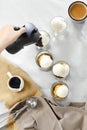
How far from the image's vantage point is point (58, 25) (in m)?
1.17

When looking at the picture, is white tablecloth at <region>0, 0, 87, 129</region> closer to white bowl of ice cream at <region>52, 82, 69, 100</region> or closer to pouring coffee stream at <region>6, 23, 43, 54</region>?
white bowl of ice cream at <region>52, 82, 69, 100</region>

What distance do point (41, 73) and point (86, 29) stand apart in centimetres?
22

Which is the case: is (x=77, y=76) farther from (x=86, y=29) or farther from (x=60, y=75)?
(x=86, y=29)

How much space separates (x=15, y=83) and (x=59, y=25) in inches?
9.8

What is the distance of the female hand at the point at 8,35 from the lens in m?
0.98

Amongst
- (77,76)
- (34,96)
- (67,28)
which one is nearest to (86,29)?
(67,28)

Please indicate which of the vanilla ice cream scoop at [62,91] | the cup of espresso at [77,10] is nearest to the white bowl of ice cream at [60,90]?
the vanilla ice cream scoop at [62,91]

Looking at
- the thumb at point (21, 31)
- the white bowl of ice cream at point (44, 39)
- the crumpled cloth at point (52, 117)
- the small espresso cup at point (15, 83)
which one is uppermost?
the thumb at point (21, 31)

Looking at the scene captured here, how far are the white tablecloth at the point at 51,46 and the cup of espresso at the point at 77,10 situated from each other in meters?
0.02

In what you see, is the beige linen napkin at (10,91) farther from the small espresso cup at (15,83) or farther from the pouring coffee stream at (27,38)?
the pouring coffee stream at (27,38)

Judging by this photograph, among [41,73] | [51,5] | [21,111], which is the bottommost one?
[21,111]

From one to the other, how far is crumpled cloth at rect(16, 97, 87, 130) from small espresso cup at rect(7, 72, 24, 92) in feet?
0.25

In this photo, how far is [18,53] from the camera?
119cm

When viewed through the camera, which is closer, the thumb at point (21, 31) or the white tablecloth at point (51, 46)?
the thumb at point (21, 31)
